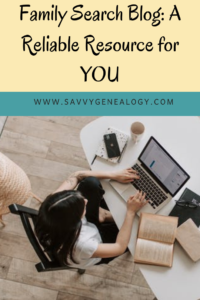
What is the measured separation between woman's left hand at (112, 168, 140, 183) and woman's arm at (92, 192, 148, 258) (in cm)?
8

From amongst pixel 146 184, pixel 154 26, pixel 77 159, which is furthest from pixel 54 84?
pixel 146 184

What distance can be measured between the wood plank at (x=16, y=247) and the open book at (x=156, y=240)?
90 centimetres

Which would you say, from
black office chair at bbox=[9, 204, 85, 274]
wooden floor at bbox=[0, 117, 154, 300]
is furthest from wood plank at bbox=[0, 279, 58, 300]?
black office chair at bbox=[9, 204, 85, 274]

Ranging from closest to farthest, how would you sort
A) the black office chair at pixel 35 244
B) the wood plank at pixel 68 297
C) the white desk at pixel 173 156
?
the black office chair at pixel 35 244, the white desk at pixel 173 156, the wood plank at pixel 68 297

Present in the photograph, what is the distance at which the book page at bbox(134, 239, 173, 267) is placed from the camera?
1.47 metres

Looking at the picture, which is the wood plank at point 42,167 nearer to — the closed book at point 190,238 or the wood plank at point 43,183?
the wood plank at point 43,183

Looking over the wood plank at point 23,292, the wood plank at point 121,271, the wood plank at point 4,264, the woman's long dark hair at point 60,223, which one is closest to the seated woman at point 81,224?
the woman's long dark hair at point 60,223

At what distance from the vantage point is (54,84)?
8.36 ft

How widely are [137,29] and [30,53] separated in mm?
729

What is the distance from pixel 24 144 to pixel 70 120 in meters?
0.36

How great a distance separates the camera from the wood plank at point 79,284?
6.86 feet

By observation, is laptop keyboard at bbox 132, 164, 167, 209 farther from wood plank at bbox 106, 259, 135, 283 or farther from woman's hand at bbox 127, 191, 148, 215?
wood plank at bbox 106, 259, 135, 283

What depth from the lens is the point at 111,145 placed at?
173 centimetres

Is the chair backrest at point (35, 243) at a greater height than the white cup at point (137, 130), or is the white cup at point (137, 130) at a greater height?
the white cup at point (137, 130)
